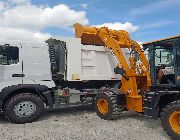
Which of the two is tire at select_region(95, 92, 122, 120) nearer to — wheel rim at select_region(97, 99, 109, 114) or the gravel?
wheel rim at select_region(97, 99, 109, 114)

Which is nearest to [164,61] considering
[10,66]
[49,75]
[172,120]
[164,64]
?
[164,64]

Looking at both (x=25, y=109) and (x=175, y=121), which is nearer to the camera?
(x=175, y=121)

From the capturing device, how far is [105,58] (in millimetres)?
11305

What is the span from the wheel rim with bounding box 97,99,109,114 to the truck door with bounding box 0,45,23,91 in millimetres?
2737

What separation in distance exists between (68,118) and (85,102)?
1.03m

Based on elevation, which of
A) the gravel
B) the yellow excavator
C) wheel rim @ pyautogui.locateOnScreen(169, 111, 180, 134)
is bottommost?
the gravel

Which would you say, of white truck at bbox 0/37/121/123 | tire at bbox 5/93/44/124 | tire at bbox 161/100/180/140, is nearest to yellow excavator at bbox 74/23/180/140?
tire at bbox 161/100/180/140

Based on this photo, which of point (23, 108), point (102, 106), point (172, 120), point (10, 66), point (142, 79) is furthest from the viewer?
point (102, 106)

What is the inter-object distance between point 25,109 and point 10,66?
1.43 meters

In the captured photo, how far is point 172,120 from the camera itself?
7184 mm

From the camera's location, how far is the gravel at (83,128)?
25.3 feet

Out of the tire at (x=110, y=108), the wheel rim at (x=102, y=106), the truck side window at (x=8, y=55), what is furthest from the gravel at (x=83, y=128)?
the truck side window at (x=8, y=55)

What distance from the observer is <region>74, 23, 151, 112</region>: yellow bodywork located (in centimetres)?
966

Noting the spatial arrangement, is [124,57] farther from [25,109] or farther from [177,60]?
[25,109]
